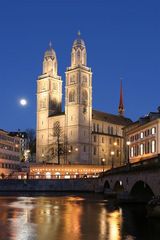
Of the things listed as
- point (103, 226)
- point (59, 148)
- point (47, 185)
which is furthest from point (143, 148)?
point (59, 148)

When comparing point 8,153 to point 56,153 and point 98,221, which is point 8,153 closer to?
point 56,153

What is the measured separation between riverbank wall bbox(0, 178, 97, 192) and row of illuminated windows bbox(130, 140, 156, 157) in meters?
14.3

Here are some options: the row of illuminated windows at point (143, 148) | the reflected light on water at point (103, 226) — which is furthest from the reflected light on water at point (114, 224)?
the row of illuminated windows at point (143, 148)

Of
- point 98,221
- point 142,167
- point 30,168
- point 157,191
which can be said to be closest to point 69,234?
point 98,221

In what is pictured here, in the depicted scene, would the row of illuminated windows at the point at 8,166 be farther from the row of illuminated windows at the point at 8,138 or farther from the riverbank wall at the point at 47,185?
the riverbank wall at the point at 47,185

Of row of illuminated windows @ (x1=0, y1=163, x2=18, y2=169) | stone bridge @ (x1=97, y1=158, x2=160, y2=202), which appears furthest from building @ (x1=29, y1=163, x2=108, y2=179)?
stone bridge @ (x1=97, y1=158, x2=160, y2=202)

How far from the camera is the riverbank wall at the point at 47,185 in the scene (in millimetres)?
131087

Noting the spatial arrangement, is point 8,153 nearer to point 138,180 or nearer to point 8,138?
point 8,138

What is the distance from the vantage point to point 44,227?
42875 mm

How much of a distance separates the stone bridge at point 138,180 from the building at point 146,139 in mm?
15734

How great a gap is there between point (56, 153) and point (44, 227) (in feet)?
500

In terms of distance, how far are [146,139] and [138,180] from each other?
5106 centimetres

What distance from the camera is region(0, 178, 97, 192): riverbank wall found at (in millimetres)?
131087

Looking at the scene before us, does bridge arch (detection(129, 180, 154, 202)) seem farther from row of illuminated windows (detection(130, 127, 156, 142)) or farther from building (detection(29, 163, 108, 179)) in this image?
building (detection(29, 163, 108, 179))
